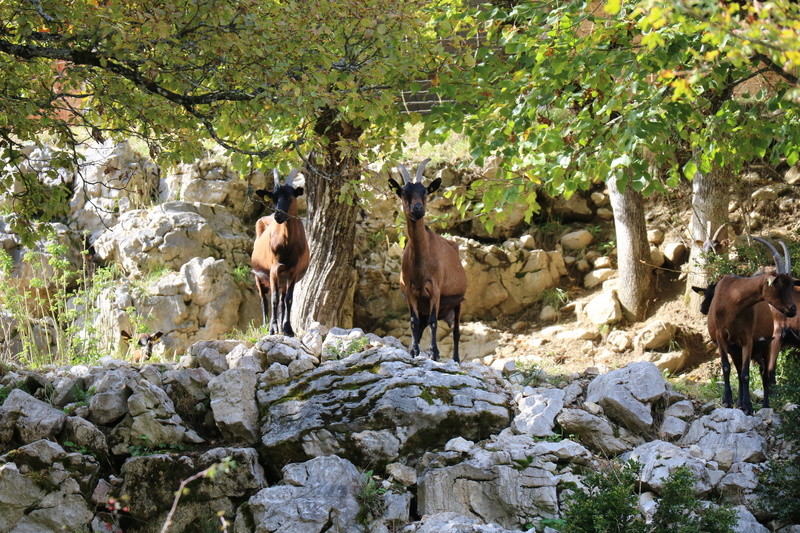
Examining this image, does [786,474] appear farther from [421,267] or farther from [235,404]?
[235,404]

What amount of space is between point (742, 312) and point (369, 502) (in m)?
4.37

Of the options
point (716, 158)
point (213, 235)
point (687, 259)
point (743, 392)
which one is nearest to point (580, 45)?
point (716, 158)

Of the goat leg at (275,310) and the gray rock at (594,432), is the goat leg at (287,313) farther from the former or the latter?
the gray rock at (594,432)

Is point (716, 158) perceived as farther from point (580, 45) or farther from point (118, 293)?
point (118, 293)

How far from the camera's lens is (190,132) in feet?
26.0

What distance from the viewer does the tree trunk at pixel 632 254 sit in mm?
12688

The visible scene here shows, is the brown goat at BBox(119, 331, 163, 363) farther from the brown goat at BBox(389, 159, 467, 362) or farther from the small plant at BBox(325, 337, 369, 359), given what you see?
the brown goat at BBox(389, 159, 467, 362)

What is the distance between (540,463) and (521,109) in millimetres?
3389

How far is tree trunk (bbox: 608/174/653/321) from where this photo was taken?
41.6 ft

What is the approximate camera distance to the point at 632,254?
41.6 ft

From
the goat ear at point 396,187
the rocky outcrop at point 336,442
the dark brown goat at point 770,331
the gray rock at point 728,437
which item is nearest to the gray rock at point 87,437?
the rocky outcrop at point 336,442

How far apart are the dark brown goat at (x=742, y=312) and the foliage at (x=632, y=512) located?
263cm

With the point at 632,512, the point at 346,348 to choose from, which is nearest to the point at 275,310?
the point at 346,348

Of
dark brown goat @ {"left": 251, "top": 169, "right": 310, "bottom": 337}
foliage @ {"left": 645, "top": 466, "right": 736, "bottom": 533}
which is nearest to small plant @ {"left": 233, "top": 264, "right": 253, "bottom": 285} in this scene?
dark brown goat @ {"left": 251, "top": 169, "right": 310, "bottom": 337}
